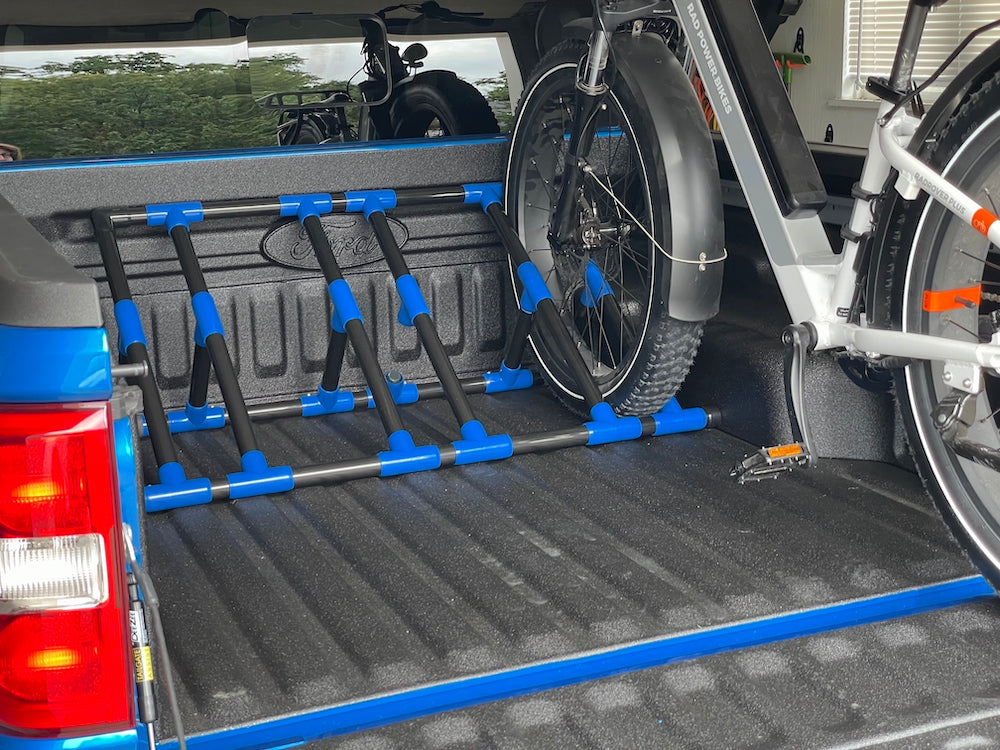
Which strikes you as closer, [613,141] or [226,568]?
[226,568]

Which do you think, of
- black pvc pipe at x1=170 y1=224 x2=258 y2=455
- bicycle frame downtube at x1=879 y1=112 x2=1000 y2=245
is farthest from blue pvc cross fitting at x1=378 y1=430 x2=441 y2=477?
bicycle frame downtube at x1=879 y1=112 x2=1000 y2=245

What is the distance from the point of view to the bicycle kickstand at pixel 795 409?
236cm

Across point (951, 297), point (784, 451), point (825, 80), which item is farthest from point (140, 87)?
point (825, 80)

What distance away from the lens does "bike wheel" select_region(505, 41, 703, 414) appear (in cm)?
273

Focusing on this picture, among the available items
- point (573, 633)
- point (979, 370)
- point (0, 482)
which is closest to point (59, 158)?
point (573, 633)

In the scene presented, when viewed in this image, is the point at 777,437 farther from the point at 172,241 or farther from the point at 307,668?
the point at 172,241

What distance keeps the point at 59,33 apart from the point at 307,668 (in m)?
1.64

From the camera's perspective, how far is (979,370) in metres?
1.96

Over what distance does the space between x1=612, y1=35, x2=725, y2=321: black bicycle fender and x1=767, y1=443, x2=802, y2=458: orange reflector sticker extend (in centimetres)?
37

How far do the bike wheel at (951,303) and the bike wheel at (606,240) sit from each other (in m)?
0.62

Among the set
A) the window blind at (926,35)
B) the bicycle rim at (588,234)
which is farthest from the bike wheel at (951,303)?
the window blind at (926,35)

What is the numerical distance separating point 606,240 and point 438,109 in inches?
22.7

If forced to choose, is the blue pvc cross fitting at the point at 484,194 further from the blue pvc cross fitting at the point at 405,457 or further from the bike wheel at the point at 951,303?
the bike wheel at the point at 951,303

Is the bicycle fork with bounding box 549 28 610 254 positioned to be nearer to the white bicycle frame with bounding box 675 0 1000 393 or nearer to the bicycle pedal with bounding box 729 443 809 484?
→ the white bicycle frame with bounding box 675 0 1000 393
